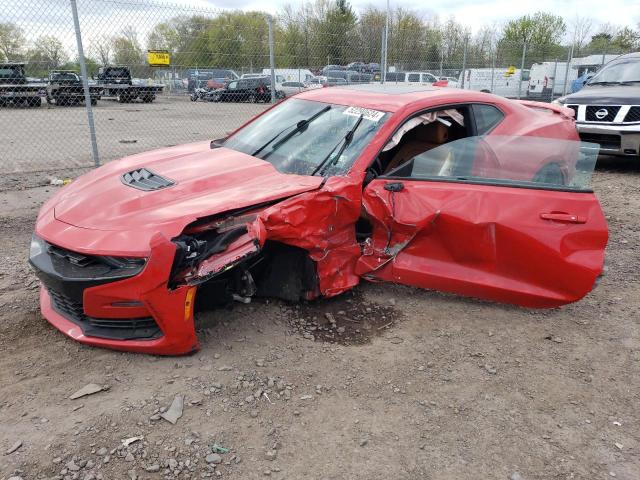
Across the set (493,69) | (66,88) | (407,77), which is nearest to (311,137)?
(407,77)

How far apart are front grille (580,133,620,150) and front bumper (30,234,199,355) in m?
7.43

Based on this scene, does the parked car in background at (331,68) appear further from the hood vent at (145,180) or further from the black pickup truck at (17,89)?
the hood vent at (145,180)

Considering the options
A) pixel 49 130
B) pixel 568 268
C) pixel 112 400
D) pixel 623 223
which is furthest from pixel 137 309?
pixel 49 130

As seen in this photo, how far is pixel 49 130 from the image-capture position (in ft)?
43.5

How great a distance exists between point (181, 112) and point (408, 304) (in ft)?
50.5

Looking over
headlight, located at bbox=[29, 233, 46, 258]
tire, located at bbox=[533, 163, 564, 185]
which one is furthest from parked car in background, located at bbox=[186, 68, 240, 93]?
tire, located at bbox=[533, 163, 564, 185]

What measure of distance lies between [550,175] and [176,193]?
7.83 ft

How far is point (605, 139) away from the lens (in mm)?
7723

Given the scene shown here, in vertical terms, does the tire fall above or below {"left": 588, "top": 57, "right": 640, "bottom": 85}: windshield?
below

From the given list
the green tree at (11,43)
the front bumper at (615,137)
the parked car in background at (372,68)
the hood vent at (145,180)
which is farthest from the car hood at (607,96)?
the green tree at (11,43)

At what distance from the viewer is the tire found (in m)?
3.11

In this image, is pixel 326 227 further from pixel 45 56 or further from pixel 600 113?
pixel 45 56

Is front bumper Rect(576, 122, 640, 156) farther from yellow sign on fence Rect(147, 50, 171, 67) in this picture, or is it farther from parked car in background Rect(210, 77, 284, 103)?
parked car in background Rect(210, 77, 284, 103)

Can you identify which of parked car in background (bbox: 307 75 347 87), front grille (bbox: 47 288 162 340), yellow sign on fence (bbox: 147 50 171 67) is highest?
yellow sign on fence (bbox: 147 50 171 67)
